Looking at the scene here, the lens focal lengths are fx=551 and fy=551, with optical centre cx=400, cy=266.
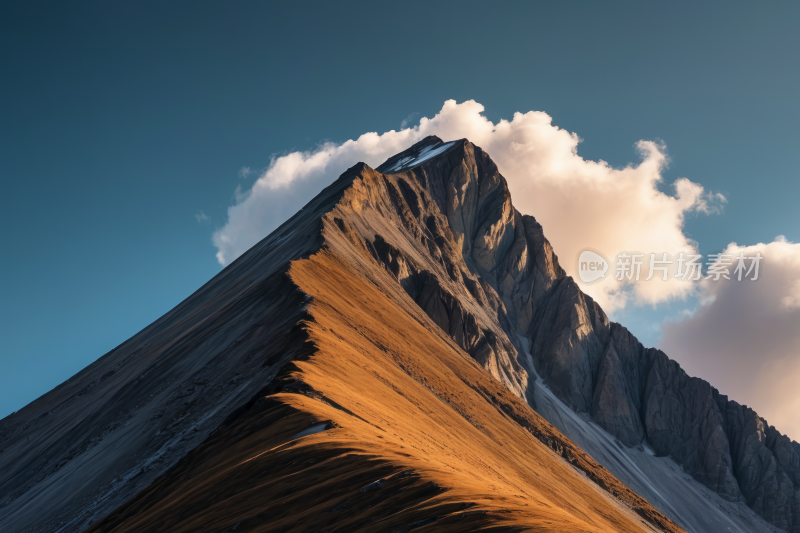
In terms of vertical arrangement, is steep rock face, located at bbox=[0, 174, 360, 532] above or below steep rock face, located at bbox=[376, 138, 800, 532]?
above

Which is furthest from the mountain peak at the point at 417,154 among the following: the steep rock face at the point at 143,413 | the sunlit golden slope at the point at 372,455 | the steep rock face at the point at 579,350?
the sunlit golden slope at the point at 372,455

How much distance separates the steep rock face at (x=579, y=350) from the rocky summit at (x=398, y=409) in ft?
1.40

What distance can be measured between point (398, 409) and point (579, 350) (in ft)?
304

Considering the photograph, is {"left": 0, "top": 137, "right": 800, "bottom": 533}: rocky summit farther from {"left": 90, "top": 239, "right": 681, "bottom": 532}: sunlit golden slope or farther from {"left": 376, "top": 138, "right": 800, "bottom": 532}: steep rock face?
{"left": 376, "top": 138, "right": 800, "bottom": 532}: steep rock face

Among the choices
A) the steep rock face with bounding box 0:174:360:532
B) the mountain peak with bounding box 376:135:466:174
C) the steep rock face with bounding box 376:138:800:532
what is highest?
the mountain peak with bounding box 376:135:466:174

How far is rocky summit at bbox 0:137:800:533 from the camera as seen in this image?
1656 centimetres

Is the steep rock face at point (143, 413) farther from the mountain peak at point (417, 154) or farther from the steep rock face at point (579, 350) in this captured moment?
the mountain peak at point (417, 154)

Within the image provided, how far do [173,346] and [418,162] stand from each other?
84271 millimetres

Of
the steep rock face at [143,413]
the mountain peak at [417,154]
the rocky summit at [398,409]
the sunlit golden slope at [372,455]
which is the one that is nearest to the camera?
the sunlit golden slope at [372,455]

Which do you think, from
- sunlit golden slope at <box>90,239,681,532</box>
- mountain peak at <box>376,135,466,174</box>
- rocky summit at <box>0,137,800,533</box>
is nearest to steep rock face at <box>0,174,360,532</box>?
rocky summit at <box>0,137,800,533</box>

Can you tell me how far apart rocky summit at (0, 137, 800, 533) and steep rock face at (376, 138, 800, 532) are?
1.40 ft

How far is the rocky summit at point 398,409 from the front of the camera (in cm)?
1656

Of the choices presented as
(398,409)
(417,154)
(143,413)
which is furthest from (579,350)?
(143,413)

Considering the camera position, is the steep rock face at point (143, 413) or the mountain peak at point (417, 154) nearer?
the steep rock face at point (143, 413)
